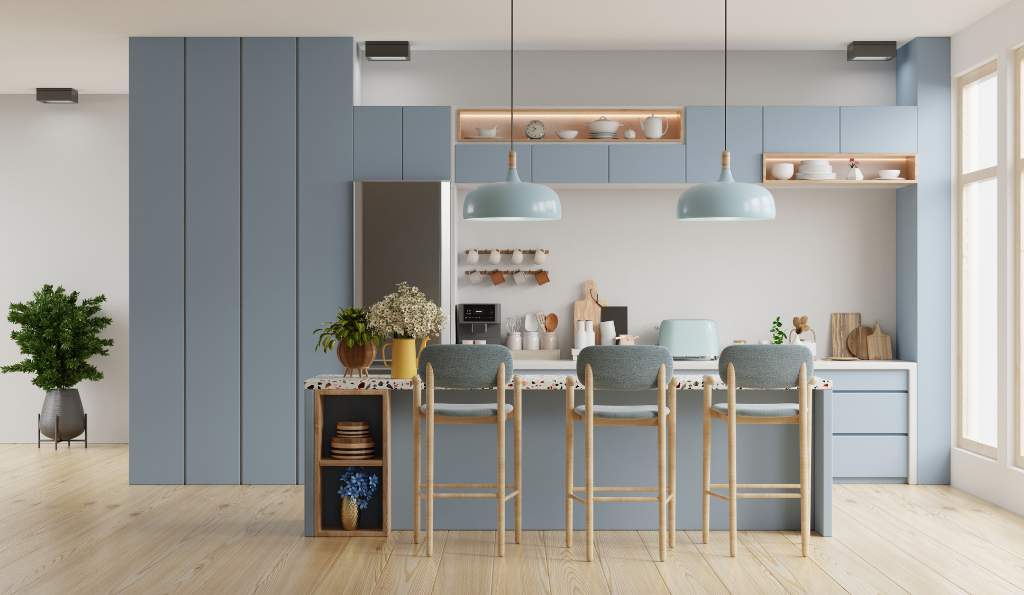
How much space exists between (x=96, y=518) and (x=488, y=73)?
3.87 m

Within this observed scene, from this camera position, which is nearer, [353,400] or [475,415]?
[475,415]

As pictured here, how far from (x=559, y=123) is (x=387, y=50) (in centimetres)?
130

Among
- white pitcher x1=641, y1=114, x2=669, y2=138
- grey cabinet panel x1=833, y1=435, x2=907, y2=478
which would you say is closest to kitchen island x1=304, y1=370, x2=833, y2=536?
grey cabinet panel x1=833, y1=435, x2=907, y2=478

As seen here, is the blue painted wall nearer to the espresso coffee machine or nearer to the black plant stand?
the espresso coffee machine

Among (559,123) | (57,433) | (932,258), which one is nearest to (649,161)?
(559,123)

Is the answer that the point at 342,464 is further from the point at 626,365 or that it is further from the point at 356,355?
the point at 626,365

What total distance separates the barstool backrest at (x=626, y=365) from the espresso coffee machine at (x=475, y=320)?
7.96 feet

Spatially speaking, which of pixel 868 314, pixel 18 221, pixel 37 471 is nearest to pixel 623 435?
pixel 868 314

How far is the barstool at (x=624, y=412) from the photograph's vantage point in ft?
14.3

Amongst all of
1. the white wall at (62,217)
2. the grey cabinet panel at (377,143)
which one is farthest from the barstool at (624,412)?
the white wall at (62,217)

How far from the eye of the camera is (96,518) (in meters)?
5.33

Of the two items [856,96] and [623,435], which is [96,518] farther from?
[856,96]

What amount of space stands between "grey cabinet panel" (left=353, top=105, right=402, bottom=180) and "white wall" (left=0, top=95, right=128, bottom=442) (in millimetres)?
2827

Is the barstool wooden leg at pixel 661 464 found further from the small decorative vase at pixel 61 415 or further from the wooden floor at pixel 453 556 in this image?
the small decorative vase at pixel 61 415
